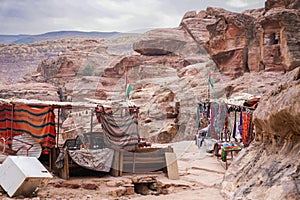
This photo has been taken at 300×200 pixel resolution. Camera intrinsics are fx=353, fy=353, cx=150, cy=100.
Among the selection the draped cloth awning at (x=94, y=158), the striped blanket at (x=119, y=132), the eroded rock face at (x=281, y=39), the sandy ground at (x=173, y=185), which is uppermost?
the eroded rock face at (x=281, y=39)

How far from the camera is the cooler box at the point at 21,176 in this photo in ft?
23.5

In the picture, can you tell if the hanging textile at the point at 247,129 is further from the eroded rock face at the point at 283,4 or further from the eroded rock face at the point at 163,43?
the eroded rock face at the point at 163,43

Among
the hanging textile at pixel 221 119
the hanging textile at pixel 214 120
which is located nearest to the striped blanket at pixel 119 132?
the hanging textile at pixel 221 119

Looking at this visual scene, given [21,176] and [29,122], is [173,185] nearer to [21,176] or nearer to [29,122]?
[21,176]

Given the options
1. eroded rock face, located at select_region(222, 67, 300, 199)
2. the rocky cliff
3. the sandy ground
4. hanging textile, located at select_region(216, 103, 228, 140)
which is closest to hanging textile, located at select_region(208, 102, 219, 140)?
hanging textile, located at select_region(216, 103, 228, 140)

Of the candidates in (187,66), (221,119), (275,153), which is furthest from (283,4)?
(275,153)

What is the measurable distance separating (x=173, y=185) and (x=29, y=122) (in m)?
4.26

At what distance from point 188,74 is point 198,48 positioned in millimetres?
12447

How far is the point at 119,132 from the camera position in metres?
10.4

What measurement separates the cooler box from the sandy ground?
22cm

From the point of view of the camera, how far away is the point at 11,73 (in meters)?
80.9

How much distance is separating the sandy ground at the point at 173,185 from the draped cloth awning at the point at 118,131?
0.90 meters

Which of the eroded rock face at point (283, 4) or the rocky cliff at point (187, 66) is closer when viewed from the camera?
the rocky cliff at point (187, 66)

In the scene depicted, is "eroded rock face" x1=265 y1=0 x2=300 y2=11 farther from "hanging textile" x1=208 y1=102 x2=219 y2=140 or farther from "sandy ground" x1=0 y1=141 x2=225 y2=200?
"sandy ground" x1=0 y1=141 x2=225 y2=200
